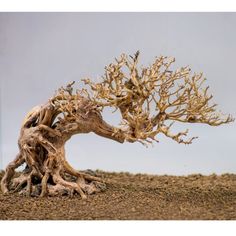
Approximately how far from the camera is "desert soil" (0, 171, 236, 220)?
6926 mm

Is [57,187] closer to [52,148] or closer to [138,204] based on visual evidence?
[52,148]

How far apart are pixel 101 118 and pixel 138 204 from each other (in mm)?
1280

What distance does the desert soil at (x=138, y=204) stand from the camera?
693 centimetres

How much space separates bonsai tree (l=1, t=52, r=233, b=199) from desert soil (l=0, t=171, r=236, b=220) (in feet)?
0.95

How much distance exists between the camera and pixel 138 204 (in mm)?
7293

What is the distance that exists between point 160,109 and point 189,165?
2.00 m

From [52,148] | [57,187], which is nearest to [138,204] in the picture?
[57,187]

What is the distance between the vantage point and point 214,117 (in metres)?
7.61

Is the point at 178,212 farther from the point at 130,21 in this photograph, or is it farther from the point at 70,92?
the point at 130,21

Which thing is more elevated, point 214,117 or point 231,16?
point 231,16

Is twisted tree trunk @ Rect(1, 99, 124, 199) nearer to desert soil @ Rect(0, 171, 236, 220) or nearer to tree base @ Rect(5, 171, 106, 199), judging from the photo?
tree base @ Rect(5, 171, 106, 199)

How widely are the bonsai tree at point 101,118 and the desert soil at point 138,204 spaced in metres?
0.29
